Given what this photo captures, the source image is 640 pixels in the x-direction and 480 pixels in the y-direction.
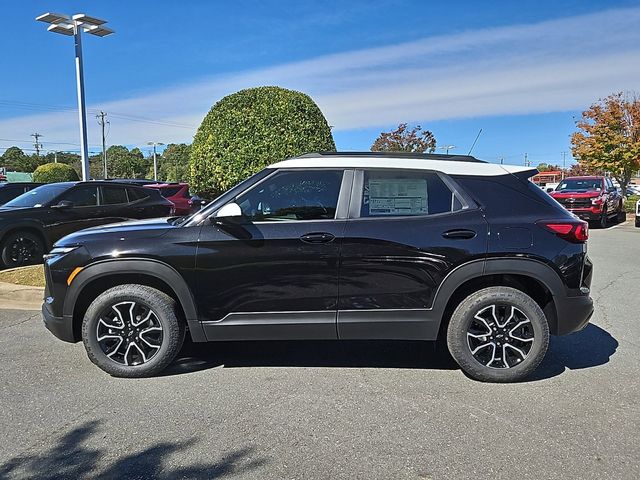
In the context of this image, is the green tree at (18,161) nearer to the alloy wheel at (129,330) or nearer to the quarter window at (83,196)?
the quarter window at (83,196)

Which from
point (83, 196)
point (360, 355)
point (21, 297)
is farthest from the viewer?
point (83, 196)

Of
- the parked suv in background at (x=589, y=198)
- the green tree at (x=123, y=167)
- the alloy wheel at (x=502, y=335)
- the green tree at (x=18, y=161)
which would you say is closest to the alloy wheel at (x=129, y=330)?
the alloy wheel at (x=502, y=335)

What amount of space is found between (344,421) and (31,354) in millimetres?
3129

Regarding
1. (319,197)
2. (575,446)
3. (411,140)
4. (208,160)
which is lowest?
(575,446)

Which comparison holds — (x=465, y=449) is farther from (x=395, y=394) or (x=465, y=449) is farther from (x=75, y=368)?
(x=75, y=368)

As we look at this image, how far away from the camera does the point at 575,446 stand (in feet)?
10.3

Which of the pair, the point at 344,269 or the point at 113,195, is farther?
the point at 113,195

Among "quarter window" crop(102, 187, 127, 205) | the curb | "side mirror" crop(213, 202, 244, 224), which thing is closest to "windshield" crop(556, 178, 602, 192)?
"quarter window" crop(102, 187, 127, 205)

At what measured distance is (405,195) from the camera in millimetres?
4168

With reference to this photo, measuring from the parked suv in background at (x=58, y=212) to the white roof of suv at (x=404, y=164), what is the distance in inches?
237

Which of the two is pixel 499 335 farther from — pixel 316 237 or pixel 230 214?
pixel 230 214

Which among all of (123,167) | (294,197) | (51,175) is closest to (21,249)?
(294,197)

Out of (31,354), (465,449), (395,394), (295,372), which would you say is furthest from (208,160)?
(465,449)

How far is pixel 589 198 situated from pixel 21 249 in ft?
54.4
